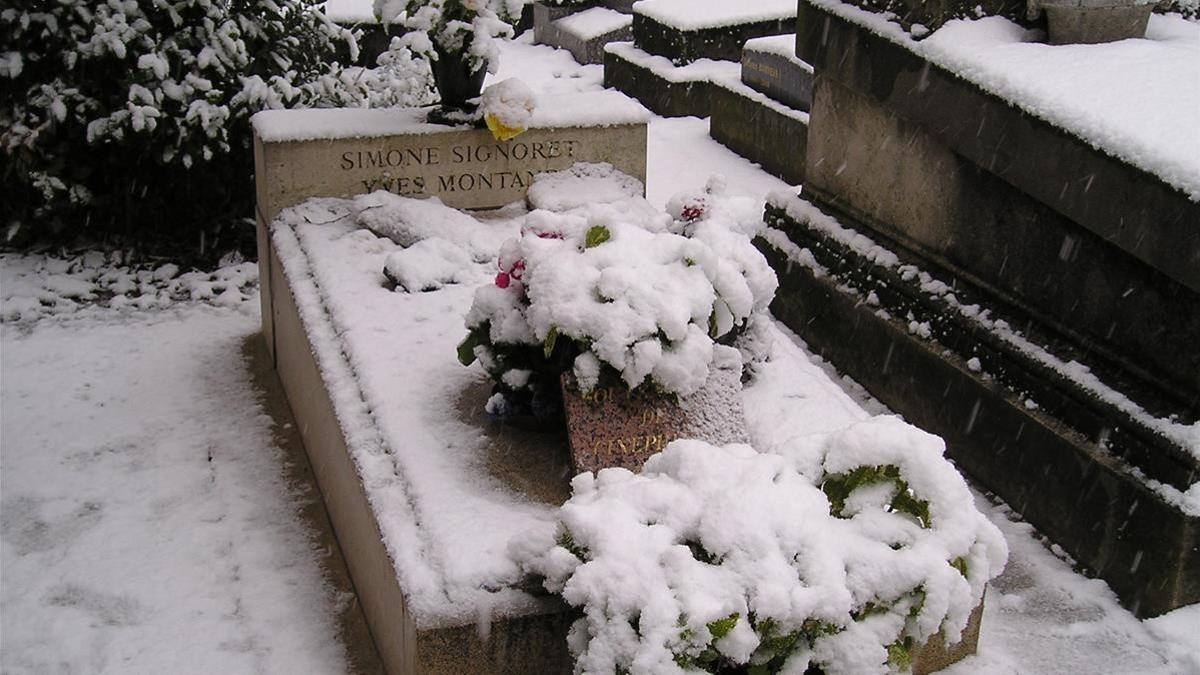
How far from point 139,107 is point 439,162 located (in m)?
1.64

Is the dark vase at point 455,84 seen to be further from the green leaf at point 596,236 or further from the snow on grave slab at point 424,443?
the green leaf at point 596,236

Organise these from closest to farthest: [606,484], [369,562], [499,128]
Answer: [606,484], [369,562], [499,128]

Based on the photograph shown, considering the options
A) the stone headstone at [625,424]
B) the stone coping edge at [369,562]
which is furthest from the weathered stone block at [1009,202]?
the stone coping edge at [369,562]

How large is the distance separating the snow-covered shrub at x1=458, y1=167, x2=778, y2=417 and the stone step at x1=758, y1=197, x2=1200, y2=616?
1180 mm

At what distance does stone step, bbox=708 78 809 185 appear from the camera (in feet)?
25.7

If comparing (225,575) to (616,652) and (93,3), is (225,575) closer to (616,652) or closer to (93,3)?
(616,652)

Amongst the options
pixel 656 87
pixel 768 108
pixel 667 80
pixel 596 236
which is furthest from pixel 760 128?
pixel 596 236

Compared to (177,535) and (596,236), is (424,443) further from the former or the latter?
(177,535)

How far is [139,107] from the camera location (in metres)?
6.07

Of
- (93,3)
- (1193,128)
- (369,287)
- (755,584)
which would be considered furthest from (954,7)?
(93,3)

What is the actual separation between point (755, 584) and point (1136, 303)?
2.19 metres

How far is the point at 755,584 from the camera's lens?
254 cm

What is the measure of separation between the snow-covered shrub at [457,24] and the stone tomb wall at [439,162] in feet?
1.03

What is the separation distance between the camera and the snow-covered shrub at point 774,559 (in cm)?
251
